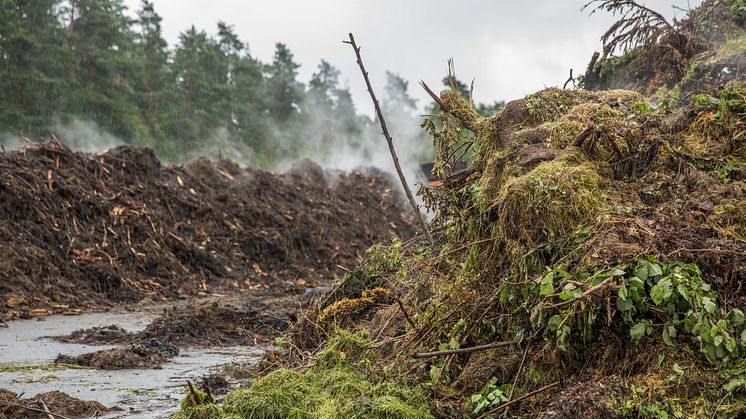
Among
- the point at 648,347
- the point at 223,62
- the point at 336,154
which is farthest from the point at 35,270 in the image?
the point at 223,62

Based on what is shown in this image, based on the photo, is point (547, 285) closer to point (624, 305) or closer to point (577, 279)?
point (577, 279)

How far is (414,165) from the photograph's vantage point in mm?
22750

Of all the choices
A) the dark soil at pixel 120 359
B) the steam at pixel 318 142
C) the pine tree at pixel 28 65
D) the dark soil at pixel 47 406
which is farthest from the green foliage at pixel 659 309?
the pine tree at pixel 28 65

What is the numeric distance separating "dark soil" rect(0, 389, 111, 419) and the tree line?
21549 mm

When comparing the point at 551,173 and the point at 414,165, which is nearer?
the point at 551,173

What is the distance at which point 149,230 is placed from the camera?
13492 mm

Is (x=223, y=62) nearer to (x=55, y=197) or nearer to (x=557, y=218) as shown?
(x=55, y=197)

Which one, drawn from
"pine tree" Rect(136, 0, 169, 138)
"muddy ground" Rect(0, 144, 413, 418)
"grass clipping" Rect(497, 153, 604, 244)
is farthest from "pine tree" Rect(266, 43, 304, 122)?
"grass clipping" Rect(497, 153, 604, 244)

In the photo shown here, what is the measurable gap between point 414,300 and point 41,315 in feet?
21.5

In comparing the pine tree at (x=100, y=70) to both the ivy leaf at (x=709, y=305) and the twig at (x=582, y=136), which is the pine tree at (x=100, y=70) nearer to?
the twig at (x=582, y=136)

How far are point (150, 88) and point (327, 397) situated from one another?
1205 inches

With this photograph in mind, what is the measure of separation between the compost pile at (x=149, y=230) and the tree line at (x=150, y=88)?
35.4 feet

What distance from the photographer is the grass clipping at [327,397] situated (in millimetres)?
3777

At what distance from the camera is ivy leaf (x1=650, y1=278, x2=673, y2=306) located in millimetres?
3254
